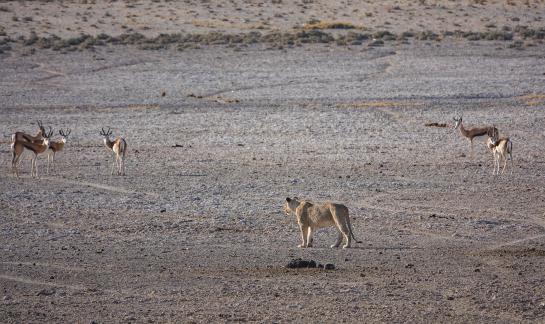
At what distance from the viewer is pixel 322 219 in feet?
45.6

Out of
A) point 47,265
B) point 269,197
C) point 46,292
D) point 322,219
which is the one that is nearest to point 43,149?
point 269,197

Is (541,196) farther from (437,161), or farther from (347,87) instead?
(347,87)

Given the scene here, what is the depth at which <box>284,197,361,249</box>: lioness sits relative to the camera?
13734 millimetres

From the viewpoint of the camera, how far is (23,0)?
61719mm

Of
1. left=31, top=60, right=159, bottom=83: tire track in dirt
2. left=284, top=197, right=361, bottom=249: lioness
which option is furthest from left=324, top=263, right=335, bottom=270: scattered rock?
left=31, top=60, right=159, bottom=83: tire track in dirt

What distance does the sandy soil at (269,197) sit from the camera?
11.3 metres

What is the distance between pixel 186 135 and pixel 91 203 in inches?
338

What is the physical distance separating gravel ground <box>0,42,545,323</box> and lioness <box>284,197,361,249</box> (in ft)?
0.78

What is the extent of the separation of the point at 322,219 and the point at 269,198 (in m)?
4.07

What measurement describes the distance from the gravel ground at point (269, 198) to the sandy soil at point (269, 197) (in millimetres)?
48

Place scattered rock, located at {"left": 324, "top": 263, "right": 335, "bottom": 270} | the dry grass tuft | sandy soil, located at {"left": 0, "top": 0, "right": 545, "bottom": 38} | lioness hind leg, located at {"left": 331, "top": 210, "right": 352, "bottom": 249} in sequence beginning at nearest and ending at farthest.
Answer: scattered rock, located at {"left": 324, "top": 263, "right": 335, "bottom": 270} → lioness hind leg, located at {"left": 331, "top": 210, "right": 352, "bottom": 249} → sandy soil, located at {"left": 0, "top": 0, "right": 545, "bottom": 38} → the dry grass tuft

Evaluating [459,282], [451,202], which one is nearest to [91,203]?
[451,202]

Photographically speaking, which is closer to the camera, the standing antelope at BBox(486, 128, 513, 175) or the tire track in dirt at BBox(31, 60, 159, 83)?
the standing antelope at BBox(486, 128, 513, 175)

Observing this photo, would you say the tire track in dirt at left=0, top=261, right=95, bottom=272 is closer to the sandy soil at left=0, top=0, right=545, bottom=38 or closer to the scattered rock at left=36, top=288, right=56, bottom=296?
the scattered rock at left=36, top=288, right=56, bottom=296
